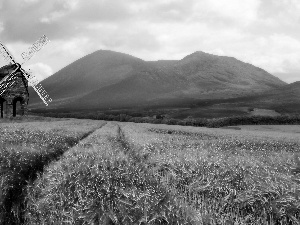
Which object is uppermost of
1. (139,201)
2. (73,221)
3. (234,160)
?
(234,160)

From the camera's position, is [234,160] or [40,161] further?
[40,161]

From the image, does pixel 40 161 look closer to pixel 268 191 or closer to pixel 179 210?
pixel 179 210

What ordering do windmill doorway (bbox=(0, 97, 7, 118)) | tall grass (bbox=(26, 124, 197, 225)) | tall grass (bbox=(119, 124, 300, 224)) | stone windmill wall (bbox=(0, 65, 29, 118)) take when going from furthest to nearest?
stone windmill wall (bbox=(0, 65, 29, 118)), windmill doorway (bbox=(0, 97, 7, 118)), tall grass (bbox=(119, 124, 300, 224)), tall grass (bbox=(26, 124, 197, 225))

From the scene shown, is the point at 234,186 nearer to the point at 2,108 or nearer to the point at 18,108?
the point at 2,108

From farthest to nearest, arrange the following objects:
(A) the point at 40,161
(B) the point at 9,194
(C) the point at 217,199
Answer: (A) the point at 40,161
(B) the point at 9,194
(C) the point at 217,199

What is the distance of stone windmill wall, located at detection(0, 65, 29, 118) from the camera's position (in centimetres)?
5856

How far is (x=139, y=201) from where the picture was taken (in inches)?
324

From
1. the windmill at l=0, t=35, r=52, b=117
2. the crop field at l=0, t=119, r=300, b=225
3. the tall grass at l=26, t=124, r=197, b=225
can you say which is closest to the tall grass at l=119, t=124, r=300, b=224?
the crop field at l=0, t=119, r=300, b=225

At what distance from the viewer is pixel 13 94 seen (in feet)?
195

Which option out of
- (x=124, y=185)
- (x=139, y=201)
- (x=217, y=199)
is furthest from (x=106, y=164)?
(x=217, y=199)

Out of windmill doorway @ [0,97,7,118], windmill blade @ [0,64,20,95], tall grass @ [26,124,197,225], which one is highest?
windmill blade @ [0,64,20,95]

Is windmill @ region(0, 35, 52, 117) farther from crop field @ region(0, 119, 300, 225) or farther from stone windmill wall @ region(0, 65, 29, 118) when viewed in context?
crop field @ region(0, 119, 300, 225)

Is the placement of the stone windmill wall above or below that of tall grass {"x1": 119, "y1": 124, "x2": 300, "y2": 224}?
above

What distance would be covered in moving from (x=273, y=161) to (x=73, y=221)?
21.5 ft
